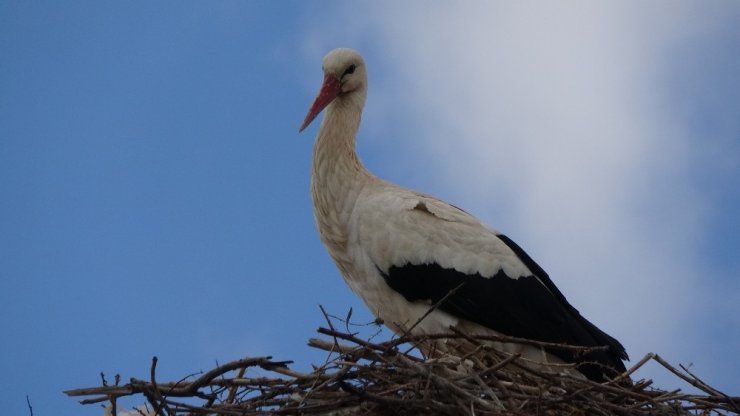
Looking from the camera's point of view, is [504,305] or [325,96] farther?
[325,96]

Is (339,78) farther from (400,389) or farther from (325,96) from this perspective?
(400,389)

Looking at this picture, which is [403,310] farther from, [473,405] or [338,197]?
[473,405]

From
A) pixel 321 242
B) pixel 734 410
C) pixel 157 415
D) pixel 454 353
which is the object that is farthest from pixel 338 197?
pixel 734 410

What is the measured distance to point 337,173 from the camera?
5961mm

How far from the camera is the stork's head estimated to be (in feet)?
20.3

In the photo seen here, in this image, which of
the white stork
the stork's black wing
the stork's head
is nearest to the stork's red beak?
the stork's head

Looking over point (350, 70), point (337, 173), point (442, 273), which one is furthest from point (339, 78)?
point (442, 273)

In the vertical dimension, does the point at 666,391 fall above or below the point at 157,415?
below

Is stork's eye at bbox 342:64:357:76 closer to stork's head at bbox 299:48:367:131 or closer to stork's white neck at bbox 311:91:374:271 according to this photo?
stork's head at bbox 299:48:367:131

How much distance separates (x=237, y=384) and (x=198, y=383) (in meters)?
0.16

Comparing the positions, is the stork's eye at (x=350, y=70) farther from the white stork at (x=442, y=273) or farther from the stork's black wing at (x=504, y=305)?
the stork's black wing at (x=504, y=305)

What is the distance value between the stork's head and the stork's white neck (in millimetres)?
50

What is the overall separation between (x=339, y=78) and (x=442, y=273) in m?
1.37

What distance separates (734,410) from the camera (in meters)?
4.88
